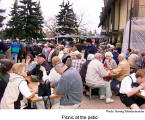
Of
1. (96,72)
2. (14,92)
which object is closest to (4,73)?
(14,92)

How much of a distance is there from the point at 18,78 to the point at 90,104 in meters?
2.75

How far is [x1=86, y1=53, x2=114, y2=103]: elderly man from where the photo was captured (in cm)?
492

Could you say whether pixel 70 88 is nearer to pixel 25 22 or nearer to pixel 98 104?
pixel 98 104

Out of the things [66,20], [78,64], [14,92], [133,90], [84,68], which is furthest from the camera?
[66,20]

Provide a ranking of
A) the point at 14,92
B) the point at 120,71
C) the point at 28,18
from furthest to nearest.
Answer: the point at 28,18 → the point at 120,71 → the point at 14,92

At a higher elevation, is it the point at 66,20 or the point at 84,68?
the point at 66,20

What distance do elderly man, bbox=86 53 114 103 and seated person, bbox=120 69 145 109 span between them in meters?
1.70

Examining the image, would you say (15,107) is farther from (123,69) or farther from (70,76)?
(123,69)

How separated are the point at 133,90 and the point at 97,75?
6.75 ft

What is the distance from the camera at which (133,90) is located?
301cm

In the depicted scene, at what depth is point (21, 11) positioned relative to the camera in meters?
27.5

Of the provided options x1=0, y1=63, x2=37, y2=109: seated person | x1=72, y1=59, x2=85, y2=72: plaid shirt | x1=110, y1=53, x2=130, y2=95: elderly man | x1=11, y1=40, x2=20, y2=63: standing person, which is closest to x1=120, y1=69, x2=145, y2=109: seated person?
x1=0, y1=63, x2=37, y2=109: seated person

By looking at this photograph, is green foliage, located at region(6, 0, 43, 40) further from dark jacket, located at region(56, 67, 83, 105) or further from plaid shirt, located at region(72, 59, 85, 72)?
dark jacket, located at region(56, 67, 83, 105)

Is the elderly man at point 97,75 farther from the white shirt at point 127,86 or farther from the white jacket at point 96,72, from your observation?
the white shirt at point 127,86
